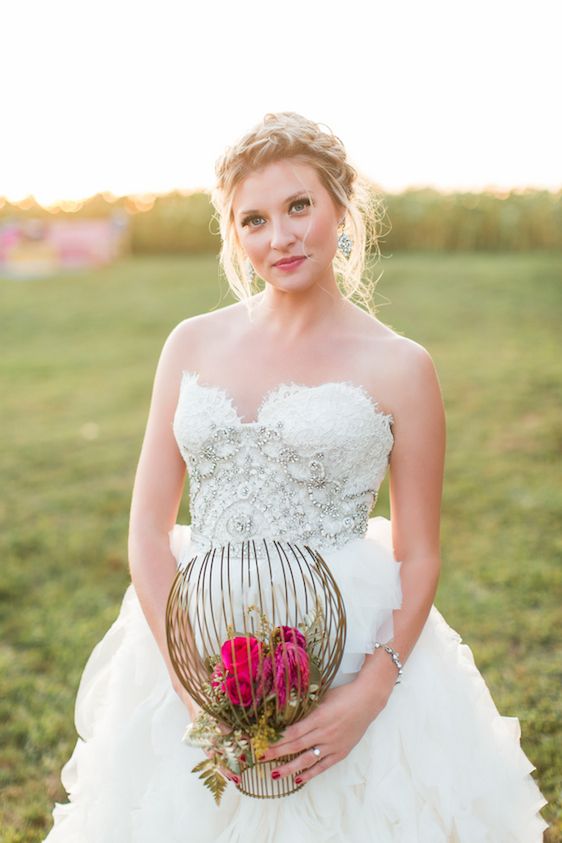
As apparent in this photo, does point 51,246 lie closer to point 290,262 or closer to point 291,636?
point 290,262

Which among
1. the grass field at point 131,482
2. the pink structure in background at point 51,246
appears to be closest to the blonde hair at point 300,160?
the grass field at point 131,482

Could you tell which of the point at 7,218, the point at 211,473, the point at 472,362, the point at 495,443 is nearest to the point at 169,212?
the point at 7,218

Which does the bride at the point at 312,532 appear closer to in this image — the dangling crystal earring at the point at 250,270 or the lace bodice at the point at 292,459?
the lace bodice at the point at 292,459

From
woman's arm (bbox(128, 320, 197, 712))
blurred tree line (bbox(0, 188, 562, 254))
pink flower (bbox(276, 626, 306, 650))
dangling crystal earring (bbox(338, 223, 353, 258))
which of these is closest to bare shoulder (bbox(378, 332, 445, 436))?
dangling crystal earring (bbox(338, 223, 353, 258))

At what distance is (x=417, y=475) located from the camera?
2557 mm

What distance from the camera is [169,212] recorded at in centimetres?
1942

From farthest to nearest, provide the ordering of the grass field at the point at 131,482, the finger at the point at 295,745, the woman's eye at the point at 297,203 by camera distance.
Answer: the grass field at the point at 131,482
the woman's eye at the point at 297,203
the finger at the point at 295,745

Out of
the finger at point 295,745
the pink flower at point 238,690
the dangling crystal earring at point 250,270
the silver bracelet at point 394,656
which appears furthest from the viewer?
the dangling crystal earring at point 250,270

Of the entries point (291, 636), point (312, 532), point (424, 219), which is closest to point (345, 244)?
point (312, 532)

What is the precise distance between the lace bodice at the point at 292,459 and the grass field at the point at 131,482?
1.64 meters

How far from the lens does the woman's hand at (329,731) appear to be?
2.05 meters

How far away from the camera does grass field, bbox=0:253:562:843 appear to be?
413 cm

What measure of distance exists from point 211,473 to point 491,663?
2.47 meters

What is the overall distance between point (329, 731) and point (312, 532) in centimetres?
59
